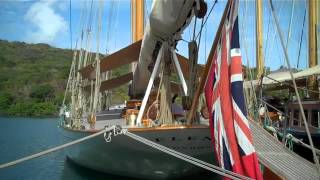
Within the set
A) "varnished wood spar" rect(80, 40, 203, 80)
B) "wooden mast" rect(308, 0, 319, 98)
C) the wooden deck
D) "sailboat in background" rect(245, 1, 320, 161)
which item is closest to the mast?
"sailboat in background" rect(245, 1, 320, 161)

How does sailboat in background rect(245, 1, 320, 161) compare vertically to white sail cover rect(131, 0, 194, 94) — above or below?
below

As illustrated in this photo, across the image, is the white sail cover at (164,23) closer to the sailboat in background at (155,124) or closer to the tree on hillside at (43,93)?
the sailboat in background at (155,124)

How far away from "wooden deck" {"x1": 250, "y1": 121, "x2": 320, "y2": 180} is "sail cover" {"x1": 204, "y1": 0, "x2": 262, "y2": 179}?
2.64 feet

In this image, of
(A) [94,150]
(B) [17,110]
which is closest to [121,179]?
(A) [94,150]

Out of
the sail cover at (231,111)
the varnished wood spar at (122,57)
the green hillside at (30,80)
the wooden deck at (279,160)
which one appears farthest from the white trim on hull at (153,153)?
the green hillside at (30,80)

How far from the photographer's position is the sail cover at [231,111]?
6215 millimetres

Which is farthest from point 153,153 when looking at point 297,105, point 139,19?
point 297,105

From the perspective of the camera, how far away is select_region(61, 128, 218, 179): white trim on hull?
32.3ft

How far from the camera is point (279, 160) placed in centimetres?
731

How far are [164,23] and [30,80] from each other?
120772 millimetres

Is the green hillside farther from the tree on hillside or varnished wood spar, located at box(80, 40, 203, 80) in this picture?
varnished wood spar, located at box(80, 40, 203, 80)

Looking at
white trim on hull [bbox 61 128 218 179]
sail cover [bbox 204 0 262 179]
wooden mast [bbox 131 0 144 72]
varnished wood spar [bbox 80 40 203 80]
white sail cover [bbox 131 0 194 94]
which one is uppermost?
wooden mast [bbox 131 0 144 72]

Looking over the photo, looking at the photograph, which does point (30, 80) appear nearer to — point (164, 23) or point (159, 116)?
point (159, 116)

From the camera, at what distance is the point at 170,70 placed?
11117mm
